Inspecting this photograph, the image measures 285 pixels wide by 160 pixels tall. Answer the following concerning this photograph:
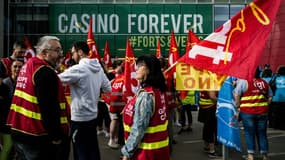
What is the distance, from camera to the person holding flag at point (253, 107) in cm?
770

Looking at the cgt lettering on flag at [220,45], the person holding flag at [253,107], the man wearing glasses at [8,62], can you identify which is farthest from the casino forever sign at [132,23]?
the cgt lettering on flag at [220,45]

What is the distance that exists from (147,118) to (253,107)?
4.18m

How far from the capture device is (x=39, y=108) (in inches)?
164

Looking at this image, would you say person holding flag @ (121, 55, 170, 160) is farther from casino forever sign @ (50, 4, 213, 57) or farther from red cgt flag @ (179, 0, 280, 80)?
casino forever sign @ (50, 4, 213, 57)

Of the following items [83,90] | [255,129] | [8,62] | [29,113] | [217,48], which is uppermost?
[217,48]

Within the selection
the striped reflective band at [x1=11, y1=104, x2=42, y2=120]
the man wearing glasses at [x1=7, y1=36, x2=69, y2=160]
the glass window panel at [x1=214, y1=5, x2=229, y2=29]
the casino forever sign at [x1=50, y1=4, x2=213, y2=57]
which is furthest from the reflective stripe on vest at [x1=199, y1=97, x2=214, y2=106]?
the glass window panel at [x1=214, y1=5, x2=229, y2=29]

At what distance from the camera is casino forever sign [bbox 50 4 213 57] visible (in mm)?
36438

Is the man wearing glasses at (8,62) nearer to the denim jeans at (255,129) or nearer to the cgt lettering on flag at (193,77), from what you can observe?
the cgt lettering on flag at (193,77)

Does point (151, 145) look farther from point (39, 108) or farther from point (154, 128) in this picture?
point (39, 108)

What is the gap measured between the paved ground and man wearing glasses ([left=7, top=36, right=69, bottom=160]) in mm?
4070

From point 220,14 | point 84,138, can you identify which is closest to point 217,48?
point 84,138

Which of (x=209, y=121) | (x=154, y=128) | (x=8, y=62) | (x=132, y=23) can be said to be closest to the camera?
(x=154, y=128)

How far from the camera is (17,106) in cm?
432

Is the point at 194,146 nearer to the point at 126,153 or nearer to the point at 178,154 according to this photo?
the point at 178,154
